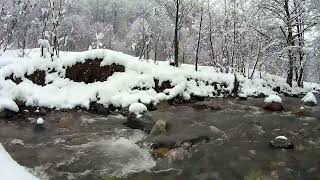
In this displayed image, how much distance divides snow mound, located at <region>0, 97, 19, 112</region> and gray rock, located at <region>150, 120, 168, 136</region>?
511 centimetres

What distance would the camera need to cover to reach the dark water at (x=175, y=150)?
7961mm

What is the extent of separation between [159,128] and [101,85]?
4885mm

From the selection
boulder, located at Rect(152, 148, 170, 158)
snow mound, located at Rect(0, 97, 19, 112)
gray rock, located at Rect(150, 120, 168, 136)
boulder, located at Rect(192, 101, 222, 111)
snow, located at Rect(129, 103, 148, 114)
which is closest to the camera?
boulder, located at Rect(152, 148, 170, 158)

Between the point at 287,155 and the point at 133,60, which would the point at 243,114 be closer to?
the point at 287,155

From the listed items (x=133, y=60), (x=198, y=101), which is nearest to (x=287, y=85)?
(x=198, y=101)

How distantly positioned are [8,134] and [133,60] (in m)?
7.09

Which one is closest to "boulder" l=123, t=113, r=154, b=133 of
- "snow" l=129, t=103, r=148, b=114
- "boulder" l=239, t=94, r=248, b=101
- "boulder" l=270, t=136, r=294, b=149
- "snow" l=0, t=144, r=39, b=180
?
"snow" l=129, t=103, r=148, b=114

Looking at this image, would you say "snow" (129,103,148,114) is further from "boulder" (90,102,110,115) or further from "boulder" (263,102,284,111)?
"boulder" (263,102,284,111)

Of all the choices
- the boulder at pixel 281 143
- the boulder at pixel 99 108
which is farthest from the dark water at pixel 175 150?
the boulder at pixel 99 108

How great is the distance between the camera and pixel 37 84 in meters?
14.9

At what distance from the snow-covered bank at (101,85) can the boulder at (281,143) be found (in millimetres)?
5558

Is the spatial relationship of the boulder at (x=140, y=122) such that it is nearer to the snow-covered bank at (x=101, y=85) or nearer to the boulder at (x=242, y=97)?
the snow-covered bank at (x=101, y=85)

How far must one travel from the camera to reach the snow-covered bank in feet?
45.7

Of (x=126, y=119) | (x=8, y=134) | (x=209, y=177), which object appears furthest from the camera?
(x=126, y=119)
